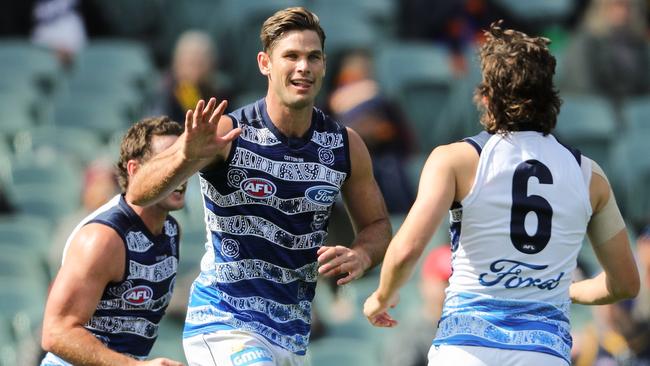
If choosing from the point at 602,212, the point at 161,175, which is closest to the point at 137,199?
the point at 161,175

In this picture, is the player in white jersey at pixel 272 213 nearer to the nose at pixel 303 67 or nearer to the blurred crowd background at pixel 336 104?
the nose at pixel 303 67

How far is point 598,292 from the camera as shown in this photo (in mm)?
6219

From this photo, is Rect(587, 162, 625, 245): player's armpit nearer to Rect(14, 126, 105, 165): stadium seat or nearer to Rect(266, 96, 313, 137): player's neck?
Rect(266, 96, 313, 137): player's neck

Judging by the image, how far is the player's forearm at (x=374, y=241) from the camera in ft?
20.8

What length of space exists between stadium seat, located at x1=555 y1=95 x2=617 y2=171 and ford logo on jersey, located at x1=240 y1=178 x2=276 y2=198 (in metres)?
7.12

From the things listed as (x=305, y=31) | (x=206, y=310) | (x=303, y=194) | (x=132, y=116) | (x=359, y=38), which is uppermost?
(x=359, y=38)

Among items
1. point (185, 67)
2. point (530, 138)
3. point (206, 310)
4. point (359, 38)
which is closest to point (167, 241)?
point (206, 310)

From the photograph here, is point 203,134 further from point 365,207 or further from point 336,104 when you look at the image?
point 336,104

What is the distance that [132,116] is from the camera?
43.4 feet

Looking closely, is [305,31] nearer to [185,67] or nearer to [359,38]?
[185,67]

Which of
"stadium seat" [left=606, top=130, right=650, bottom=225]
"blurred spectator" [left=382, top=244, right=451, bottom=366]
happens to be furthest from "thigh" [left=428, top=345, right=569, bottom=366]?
"stadium seat" [left=606, top=130, right=650, bottom=225]

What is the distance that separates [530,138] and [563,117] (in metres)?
7.66

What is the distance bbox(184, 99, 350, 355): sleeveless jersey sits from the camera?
6.30 meters

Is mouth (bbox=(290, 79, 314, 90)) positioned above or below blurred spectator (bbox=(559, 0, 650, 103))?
below
